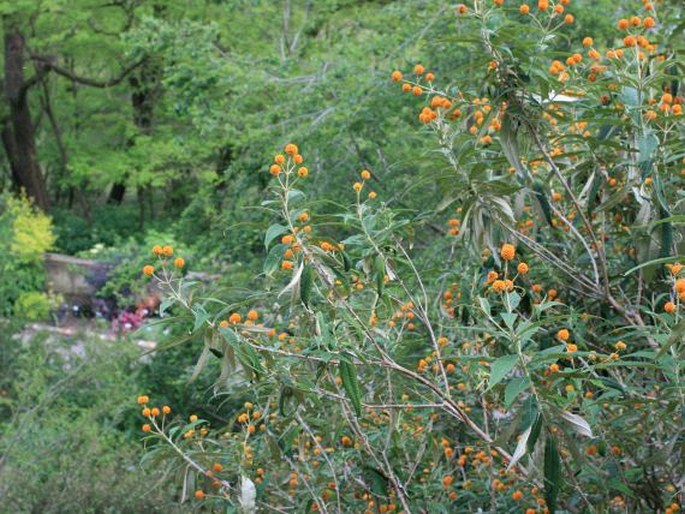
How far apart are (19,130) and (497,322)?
1798 centimetres

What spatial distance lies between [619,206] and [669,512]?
3.36 feet

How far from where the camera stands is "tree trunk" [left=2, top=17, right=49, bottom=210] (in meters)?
18.6

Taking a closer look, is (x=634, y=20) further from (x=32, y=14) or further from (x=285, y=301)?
(x=32, y=14)

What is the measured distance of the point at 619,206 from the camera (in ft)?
11.1

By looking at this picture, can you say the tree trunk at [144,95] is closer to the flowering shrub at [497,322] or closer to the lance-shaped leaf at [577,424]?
the flowering shrub at [497,322]

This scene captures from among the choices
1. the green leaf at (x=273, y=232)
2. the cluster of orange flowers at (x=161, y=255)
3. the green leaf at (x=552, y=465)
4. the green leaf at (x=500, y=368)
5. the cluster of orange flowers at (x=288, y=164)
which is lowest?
the green leaf at (x=552, y=465)

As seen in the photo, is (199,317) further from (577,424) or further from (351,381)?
(577,424)

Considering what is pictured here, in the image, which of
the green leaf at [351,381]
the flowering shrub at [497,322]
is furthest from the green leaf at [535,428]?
the green leaf at [351,381]

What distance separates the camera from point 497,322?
3.20 m

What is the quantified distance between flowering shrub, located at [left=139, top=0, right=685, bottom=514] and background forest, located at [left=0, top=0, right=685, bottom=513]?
2 centimetres

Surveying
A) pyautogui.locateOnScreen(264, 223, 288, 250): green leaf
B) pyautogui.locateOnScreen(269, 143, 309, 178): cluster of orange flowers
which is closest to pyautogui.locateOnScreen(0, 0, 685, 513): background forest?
pyautogui.locateOnScreen(264, 223, 288, 250): green leaf

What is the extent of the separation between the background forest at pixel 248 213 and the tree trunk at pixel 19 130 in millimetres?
43

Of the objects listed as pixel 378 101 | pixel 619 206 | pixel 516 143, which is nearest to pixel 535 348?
pixel 619 206

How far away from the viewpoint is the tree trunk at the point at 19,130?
18.6 meters
